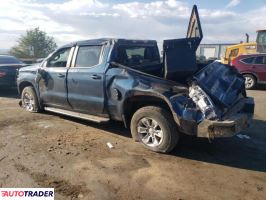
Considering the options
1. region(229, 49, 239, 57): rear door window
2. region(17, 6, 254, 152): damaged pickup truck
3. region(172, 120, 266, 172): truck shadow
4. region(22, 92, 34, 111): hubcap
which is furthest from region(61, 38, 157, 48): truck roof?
region(229, 49, 239, 57): rear door window

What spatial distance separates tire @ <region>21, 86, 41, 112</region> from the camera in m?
7.61

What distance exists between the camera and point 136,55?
6.33 m

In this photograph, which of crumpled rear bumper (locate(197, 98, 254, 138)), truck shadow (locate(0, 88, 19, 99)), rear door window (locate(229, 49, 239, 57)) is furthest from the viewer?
rear door window (locate(229, 49, 239, 57))

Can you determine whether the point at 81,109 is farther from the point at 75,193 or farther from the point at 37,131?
the point at 75,193

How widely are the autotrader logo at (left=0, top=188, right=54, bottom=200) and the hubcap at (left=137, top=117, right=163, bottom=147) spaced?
1.86m

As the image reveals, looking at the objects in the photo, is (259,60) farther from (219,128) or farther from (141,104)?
(219,128)

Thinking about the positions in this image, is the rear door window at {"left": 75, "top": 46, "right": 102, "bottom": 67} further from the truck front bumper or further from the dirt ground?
the truck front bumper

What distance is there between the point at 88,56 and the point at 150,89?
1.78 m

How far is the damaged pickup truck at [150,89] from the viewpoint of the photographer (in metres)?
4.68

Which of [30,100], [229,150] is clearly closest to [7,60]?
[30,100]

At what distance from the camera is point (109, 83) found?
5617 mm

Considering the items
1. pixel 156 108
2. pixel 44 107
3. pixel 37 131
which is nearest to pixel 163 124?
pixel 156 108

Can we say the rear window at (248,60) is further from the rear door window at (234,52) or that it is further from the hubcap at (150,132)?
the hubcap at (150,132)

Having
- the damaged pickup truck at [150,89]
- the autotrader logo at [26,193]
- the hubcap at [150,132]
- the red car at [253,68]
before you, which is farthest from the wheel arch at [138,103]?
the red car at [253,68]
